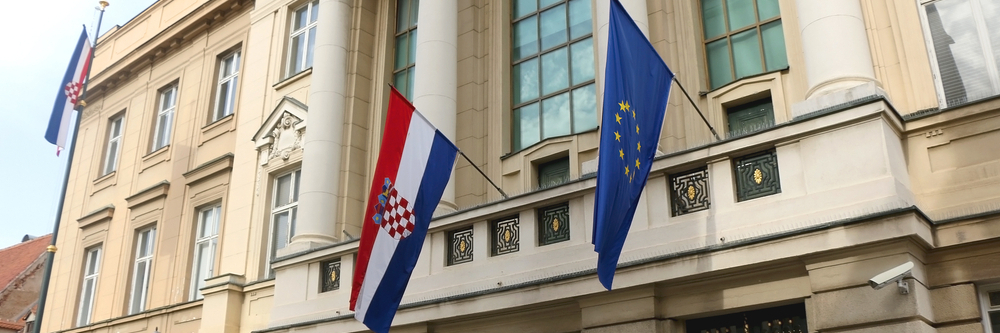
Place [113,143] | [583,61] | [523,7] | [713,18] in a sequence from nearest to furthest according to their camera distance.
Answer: [713,18] → [583,61] → [523,7] → [113,143]

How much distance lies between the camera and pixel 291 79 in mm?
18891

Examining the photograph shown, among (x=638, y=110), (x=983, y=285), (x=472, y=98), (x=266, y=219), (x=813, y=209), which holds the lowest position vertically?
(x=983, y=285)

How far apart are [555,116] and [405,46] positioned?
4.38 meters

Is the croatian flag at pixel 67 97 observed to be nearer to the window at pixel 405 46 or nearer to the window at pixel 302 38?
the window at pixel 302 38

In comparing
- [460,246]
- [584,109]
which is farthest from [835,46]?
[460,246]

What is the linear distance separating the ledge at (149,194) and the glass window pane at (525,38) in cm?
1032

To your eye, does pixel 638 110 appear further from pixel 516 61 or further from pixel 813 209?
pixel 516 61

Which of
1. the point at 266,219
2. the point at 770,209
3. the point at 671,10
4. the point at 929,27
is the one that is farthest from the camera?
the point at 266,219

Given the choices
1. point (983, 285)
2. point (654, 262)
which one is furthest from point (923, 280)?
point (654, 262)

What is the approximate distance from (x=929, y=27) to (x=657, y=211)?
3.91 meters

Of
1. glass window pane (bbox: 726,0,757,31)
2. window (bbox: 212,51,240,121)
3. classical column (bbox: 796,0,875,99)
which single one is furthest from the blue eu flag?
window (bbox: 212,51,240,121)

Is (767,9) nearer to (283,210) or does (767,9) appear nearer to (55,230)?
(283,210)

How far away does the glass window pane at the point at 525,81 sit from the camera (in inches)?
591

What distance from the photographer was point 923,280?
9.11 meters
